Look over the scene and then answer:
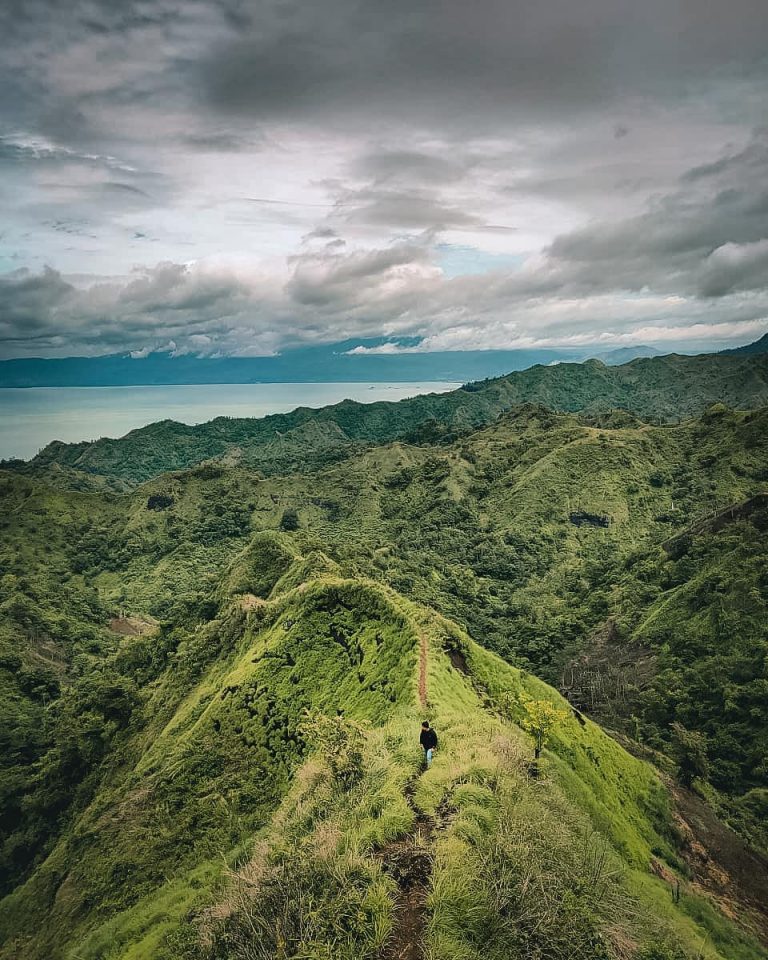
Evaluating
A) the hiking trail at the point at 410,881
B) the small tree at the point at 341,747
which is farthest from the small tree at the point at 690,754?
the hiking trail at the point at 410,881

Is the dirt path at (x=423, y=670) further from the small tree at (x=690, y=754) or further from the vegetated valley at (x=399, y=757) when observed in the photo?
the small tree at (x=690, y=754)

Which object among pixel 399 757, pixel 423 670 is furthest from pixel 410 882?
pixel 423 670

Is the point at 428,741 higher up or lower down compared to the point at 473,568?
higher up

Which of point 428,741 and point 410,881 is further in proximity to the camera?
point 428,741

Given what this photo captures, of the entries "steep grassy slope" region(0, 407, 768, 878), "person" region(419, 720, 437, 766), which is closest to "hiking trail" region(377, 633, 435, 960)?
"person" region(419, 720, 437, 766)

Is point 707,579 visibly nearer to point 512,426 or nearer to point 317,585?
point 317,585

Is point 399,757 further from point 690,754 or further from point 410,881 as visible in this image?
point 690,754
